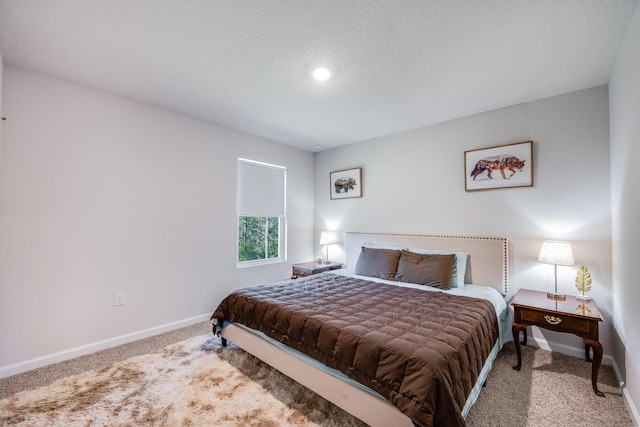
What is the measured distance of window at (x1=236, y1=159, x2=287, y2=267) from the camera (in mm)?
3990

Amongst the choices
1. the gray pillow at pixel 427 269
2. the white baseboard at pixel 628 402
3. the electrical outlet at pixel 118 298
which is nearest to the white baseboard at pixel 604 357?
the white baseboard at pixel 628 402

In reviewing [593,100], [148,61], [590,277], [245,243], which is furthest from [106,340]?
[593,100]

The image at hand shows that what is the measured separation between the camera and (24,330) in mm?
2311

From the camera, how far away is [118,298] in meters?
2.80

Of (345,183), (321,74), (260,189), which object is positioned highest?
(321,74)

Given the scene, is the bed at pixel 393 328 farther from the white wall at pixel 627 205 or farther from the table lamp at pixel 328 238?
the table lamp at pixel 328 238

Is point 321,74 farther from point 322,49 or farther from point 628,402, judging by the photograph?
point 628,402

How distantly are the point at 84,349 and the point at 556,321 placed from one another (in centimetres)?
408

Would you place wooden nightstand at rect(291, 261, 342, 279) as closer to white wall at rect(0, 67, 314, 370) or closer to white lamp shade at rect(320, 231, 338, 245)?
white lamp shade at rect(320, 231, 338, 245)

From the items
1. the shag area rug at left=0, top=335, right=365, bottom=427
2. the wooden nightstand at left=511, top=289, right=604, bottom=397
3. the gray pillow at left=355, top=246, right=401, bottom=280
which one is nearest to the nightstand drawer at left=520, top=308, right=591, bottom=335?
the wooden nightstand at left=511, top=289, right=604, bottom=397

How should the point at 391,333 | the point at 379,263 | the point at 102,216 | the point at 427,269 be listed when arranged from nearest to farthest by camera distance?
the point at 391,333
the point at 102,216
the point at 427,269
the point at 379,263

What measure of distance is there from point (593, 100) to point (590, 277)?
5.35 ft

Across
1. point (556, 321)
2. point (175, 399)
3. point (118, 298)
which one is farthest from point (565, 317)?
point (118, 298)

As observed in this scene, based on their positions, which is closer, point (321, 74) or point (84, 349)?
point (321, 74)
